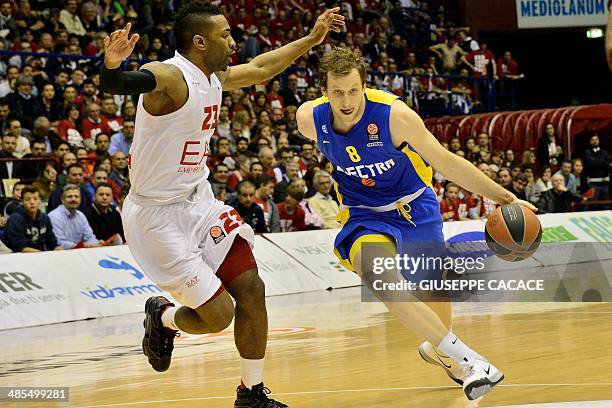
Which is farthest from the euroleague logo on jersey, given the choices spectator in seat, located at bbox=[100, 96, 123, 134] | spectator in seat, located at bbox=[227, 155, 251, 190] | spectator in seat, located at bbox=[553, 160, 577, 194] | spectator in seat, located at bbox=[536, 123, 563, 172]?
spectator in seat, located at bbox=[536, 123, 563, 172]

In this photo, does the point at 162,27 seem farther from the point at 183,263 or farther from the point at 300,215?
the point at 183,263

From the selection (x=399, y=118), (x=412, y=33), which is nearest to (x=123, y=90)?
(x=399, y=118)

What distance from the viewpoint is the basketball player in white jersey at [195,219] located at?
214 inches

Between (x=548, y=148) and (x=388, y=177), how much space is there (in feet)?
51.2

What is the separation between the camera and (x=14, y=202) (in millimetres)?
→ 12141

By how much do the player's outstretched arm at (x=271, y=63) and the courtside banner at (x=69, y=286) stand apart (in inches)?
206

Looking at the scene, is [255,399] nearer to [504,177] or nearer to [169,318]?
[169,318]

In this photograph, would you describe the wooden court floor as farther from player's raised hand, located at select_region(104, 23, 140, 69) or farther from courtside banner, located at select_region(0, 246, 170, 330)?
player's raised hand, located at select_region(104, 23, 140, 69)

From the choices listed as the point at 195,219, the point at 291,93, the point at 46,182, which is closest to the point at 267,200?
the point at 46,182

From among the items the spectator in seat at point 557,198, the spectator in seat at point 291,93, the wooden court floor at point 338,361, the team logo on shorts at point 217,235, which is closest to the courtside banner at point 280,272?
the wooden court floor at point 338,361

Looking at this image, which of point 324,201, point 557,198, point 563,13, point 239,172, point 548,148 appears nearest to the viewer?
point 239,172

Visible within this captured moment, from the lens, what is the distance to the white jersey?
538 cm

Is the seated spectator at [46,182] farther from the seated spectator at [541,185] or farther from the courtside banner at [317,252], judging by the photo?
the seated spectator at [541,185]

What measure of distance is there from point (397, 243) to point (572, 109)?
16.9 meters
